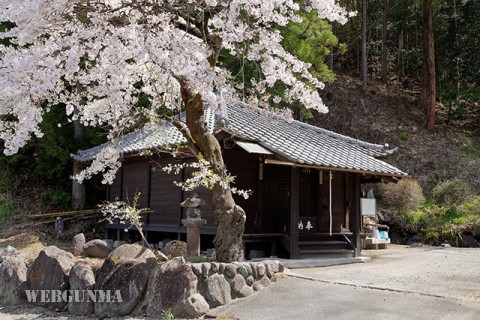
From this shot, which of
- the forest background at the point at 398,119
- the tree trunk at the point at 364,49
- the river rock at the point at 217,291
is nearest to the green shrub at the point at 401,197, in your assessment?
the forest background at the point at 398,119

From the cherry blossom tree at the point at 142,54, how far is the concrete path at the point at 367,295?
1196 millimetres

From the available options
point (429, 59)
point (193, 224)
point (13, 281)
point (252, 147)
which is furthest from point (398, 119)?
point (13, 281)

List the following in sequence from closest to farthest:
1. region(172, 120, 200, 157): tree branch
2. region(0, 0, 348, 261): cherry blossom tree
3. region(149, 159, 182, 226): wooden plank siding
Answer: region(0, 0, 348, 261): cherry blossom tree → region(172, 120, 200, 157): tree branch → region(149, 159, 182, 226): wooden plank siding

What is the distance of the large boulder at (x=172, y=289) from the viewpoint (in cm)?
622

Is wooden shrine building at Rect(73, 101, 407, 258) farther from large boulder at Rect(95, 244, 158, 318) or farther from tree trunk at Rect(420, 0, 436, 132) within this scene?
tree trunk at Rect(420, 0, 436, 132)

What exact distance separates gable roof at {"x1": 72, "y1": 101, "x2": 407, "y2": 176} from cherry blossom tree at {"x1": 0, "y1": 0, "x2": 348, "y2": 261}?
3.78 ft

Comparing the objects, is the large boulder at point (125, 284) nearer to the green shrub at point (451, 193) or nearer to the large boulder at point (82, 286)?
the large boulder at point (82, 286)

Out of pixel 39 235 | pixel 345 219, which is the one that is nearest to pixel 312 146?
pixel 345 219

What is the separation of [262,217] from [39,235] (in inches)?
344

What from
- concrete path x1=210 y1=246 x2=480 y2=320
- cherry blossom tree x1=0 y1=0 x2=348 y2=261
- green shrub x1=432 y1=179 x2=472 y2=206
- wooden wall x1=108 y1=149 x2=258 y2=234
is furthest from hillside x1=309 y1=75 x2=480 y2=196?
cherry blossom tree x1=0 y1=0 x2=348 y2=261

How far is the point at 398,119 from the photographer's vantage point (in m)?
26.0

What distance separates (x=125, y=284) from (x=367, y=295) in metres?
3.58

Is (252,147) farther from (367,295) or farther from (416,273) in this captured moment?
(416,273)

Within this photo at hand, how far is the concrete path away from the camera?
5941 mm
